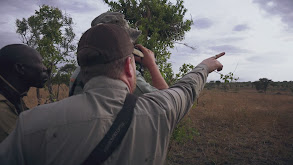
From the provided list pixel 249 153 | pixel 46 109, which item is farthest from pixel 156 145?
pixel 249 153

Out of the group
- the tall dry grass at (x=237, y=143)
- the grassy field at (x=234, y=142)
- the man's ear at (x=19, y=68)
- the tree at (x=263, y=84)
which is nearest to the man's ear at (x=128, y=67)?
the man's ear at (x=19, y=68)

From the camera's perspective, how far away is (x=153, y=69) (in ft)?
6.48

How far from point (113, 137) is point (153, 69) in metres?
1.15

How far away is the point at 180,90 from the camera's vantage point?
1237mm

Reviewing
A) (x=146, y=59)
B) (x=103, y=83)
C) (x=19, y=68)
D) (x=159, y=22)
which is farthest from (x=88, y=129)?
(x=159, y=22)

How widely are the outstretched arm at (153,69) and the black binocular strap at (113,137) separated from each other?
37.4 inches

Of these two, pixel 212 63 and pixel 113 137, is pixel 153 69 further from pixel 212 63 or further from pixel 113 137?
pixel 113 137

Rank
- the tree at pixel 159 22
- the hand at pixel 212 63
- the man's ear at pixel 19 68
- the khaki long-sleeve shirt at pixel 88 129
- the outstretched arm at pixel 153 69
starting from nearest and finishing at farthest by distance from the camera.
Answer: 1. the khaki long-sleeve shirt at pixel 88 129
2. the hand at pixel 212 63
3. the man's ear at pixel 19 68
4. the outstretched arm at pixel 153 69
5. the tree at pixel 159 22

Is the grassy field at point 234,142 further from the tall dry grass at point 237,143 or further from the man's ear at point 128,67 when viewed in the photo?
the man's ear at point 128,67

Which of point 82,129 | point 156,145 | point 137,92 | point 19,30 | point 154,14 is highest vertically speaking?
point 19,30

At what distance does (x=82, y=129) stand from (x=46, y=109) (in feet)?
0.59

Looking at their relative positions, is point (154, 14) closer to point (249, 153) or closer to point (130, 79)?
point (130, 79)

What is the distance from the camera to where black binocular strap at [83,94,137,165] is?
0.86 m

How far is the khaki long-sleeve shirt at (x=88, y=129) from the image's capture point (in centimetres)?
83
